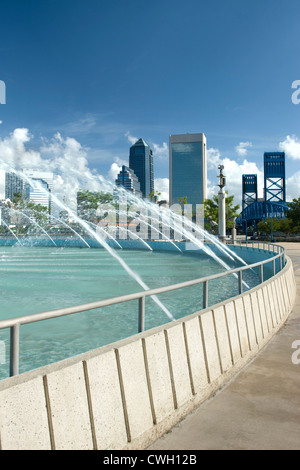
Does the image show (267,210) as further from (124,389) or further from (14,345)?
(14,345)

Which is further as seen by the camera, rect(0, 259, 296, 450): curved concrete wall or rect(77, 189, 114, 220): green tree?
rect(77, 189, 114, 220): green tree

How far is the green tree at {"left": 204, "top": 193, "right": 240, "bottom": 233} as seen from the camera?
90.3 metres

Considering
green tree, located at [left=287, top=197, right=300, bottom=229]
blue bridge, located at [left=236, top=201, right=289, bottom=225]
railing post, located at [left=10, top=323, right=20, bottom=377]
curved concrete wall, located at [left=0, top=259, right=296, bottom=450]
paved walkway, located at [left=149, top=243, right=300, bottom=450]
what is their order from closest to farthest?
1. curved concrete wall, located at [left=0, top=259, right=296, bottom=450]
2. railing post, located at [left=10, top=323, right=20, bottom=377]
3. paved walkway, located at [left=149, top=243, right=300, bottom=450]
4. green tree, located at [left=287, top=197, right=300, bottom=229]
5. blue bridge, located at [left=236, top=201, right=289, bottom=225]

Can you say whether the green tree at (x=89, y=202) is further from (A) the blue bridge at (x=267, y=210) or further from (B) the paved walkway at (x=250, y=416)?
(B) the paved walkway at (x=250, y=416)

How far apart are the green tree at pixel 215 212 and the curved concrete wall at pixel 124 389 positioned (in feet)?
281

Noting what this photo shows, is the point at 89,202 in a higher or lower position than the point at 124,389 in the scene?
higher

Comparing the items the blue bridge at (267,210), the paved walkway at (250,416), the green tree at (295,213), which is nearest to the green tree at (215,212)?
the green tree at (295,213)

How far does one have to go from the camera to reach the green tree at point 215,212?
90.3 metres

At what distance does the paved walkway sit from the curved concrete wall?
145 mm

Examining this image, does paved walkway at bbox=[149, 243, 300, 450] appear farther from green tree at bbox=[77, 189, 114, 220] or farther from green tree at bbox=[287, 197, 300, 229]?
green tree at bbox=[287, 197, 300, 229]

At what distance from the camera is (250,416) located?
14.2ft

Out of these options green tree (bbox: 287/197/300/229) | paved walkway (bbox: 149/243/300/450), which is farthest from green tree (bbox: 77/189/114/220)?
paved walkway (bbox: 149/243/300/450)

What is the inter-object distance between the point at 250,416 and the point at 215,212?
87985 millimetres

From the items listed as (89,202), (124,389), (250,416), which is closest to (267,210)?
(89,202)
